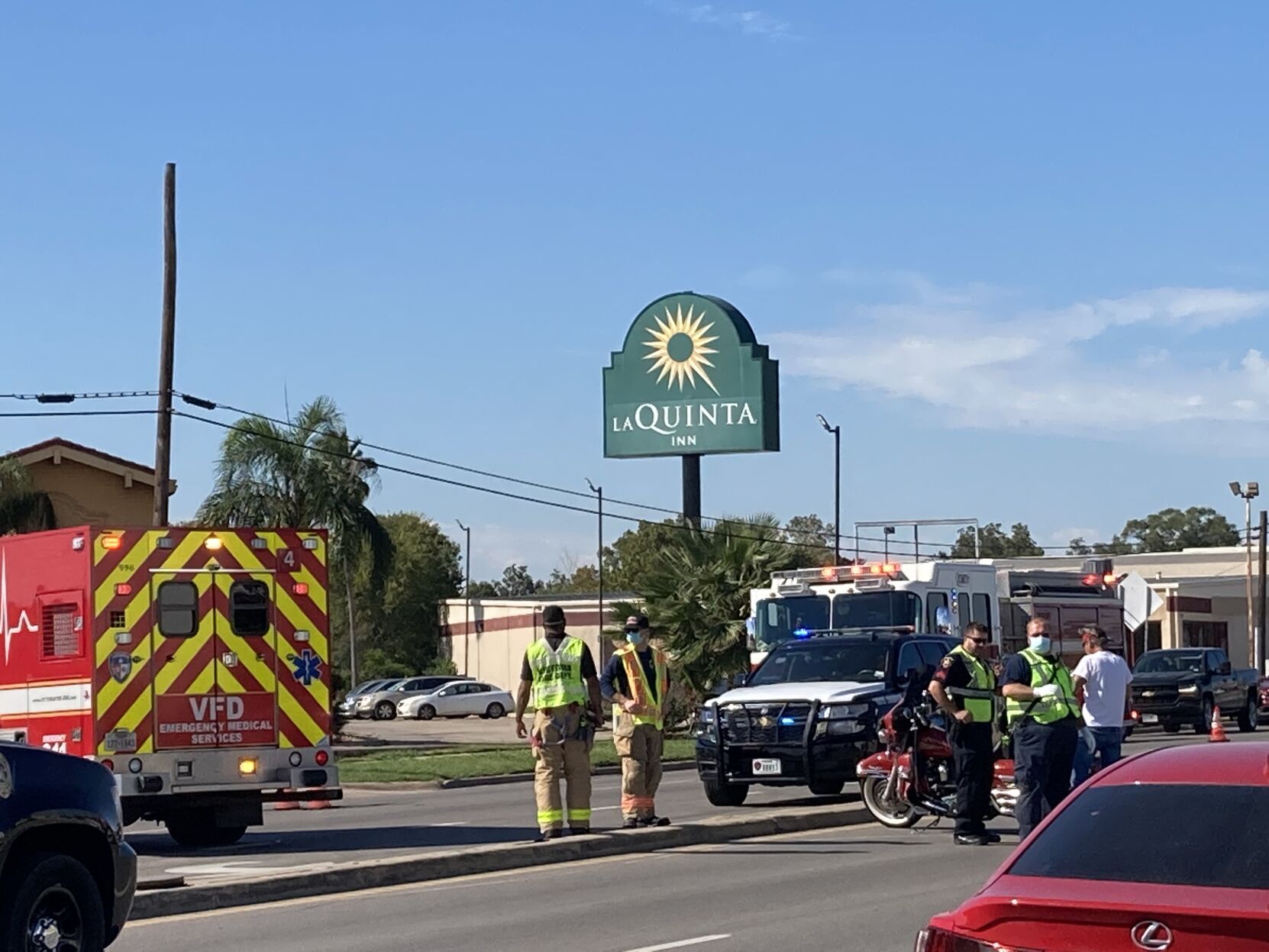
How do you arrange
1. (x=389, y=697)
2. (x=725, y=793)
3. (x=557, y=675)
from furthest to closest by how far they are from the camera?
(x=389, y=697)
(x=725, y=793)
(x=557, y=675)

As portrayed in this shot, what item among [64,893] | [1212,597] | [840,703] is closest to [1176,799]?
[64,893]

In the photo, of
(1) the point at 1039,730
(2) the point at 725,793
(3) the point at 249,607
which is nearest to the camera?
(1) the point at 1039,730

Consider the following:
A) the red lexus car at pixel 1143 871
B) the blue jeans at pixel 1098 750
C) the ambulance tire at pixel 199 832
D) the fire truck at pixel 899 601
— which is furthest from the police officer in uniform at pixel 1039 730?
the red lexus car at pixel 1143 871

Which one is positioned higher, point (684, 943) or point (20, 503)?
point (20, 503)

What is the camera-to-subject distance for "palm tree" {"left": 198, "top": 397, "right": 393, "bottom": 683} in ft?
150

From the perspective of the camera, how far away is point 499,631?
79.1 metres

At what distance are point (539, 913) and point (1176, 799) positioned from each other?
7035 millimetres

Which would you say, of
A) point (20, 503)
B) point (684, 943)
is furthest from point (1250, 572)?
point (684, 943)

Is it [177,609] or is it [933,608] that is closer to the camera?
[177,609]

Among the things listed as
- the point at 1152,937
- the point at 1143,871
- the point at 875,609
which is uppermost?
the point at 875,609

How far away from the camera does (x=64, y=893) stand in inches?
360

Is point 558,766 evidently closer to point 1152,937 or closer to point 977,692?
point 977,692

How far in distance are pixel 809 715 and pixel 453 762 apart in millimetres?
12725

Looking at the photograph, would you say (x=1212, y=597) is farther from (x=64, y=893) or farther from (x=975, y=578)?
(x=64, y=893)
